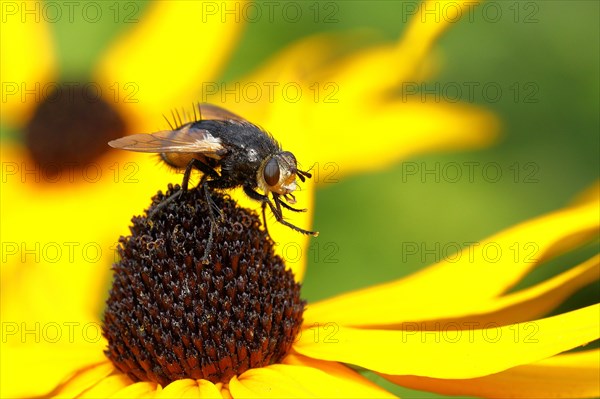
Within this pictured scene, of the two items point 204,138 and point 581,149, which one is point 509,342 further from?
point 581,149

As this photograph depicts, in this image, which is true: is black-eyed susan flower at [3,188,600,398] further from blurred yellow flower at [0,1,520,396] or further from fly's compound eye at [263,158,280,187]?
blurred yellow flower at [0,1,520,396]

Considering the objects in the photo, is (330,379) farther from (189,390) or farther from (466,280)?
(466,280)

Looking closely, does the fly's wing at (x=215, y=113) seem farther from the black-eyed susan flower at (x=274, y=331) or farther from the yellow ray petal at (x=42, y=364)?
the yellow ray petal at (x=42, y=364)

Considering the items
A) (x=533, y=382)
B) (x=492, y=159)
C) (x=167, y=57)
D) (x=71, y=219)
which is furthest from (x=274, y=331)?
(x=167, y=57)

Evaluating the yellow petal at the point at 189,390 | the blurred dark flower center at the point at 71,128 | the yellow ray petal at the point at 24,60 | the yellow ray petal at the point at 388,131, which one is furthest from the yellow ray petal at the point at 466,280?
the yellow ray petal at the point at 24,60

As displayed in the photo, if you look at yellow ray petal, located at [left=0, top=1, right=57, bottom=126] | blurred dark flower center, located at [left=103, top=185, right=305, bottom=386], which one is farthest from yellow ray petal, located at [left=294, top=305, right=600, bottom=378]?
A: yellow ray petal, located at [left=0, top=1, right=57, bottom=126]
